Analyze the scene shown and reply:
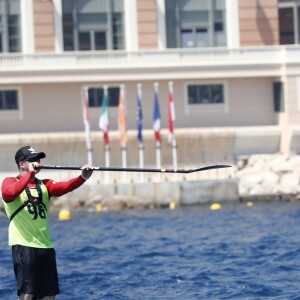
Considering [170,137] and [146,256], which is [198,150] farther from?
[146,256]

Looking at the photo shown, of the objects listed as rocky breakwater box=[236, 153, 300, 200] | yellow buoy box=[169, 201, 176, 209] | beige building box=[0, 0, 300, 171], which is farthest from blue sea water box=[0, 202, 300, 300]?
beige building box=[0, 0, 300, 171]

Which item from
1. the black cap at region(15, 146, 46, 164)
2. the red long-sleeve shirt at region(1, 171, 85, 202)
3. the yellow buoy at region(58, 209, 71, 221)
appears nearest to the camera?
the red long-sleeve shirt at region(1, 171, 85, 202)

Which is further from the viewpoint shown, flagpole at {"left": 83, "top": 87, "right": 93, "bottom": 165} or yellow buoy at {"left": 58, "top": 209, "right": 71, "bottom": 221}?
flagpole at {"left": 83, "top": 87, "right": 93, "bottom": 165}

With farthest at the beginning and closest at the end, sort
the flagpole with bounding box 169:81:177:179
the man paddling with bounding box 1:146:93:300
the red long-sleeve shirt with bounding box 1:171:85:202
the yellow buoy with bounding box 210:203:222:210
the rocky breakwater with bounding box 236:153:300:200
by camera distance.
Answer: the flagpole with bounding box 169:81:177:179
the rocky breakwater with bounding box 236:153:300:200
the yellow buoy with bounding box 210:203:222:210
the man paddling with bounding box 1:146:93:300
the red long-sleeve shirt with bounding box 1:171:85:202

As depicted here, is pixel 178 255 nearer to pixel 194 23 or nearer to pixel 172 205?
pixel 172 205

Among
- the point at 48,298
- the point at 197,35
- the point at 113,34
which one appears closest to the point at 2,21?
the point at 113,34

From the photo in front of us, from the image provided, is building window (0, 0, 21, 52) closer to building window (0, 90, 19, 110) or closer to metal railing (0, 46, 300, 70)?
metal railing (0, 46, 300, 70)

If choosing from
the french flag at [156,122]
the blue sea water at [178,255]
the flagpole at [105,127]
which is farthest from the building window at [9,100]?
the blue sea water at [178,255]

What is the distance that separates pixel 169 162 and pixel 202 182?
13.2 feet

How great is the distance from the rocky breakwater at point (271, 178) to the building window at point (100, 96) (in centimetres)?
558

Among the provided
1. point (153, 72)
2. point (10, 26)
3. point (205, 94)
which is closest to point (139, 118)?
point (153, 72)

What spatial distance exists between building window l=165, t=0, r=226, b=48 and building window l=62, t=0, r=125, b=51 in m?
1.87

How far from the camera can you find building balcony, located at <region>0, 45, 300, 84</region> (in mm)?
48844

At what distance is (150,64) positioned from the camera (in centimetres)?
4938
